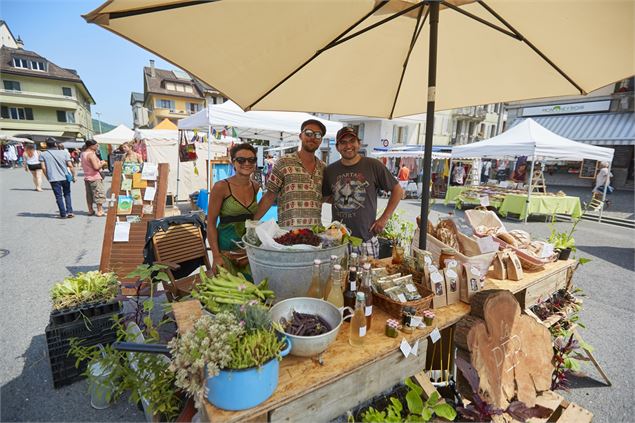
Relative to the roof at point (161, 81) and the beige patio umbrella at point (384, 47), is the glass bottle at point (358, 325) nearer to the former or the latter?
the beige patio umbrella at point (384, 47)

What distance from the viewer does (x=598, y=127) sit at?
17938 millimetres

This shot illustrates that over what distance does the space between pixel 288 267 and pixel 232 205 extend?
1.45 metres

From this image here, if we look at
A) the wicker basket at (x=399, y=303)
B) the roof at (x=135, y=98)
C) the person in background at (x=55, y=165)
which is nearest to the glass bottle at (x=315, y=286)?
the wicker basket at (x=399, y=303)

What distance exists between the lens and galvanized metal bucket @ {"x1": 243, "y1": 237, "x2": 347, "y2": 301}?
152cm

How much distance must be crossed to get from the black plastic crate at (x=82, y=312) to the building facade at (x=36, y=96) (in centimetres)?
4364

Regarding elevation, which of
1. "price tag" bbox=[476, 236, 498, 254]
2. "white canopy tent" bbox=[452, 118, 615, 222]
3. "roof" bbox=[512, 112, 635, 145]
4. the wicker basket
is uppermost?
"roof" bbox=[512, 112, 635, 145]

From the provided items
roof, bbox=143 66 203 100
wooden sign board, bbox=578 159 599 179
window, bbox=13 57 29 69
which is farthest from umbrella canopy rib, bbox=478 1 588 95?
window, bbox=13 57 29 69

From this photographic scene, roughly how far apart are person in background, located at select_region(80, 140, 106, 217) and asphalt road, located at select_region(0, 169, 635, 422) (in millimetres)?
618

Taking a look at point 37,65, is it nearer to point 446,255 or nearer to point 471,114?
point 471,114

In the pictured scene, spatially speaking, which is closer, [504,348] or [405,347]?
[405,347]

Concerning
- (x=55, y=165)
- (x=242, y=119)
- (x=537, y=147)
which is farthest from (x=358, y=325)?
(x=537, y=147)

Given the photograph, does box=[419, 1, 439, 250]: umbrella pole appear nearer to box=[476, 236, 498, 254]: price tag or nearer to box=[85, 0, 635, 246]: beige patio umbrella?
box=[85, 0, 635, 246]: beige patio umbrella

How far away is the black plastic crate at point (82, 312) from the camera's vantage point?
7.92 feet

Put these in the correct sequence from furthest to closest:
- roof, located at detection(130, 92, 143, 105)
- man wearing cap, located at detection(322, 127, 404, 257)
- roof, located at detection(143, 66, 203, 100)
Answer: roof, located at detection(130, 92, 143, 105) < roof, located at detection(143, 66, 203, 100) < man wearing cap, located at detection(322, 127, 404, 257)
